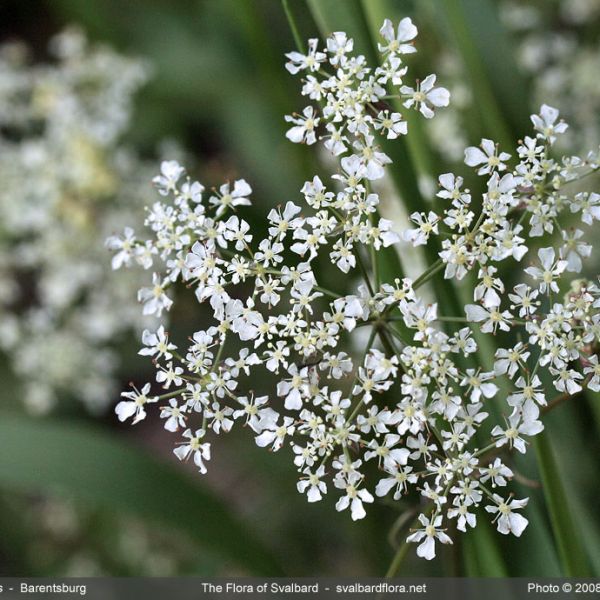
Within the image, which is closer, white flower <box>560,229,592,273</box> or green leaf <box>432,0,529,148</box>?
white flower <box>560,229,592,273</box>

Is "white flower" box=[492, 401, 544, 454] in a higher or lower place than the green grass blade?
lower

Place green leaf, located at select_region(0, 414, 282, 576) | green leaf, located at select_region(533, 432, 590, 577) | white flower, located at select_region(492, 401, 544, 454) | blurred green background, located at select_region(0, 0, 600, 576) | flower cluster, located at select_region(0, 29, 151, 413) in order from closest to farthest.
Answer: white flower, located at select_region(492, 401, 544, 454) < green leaf, located at select_region(533, 432, 590, 577) < blurred green background, located at select_region(0, 0, 600, 576) < green leaf, located at select_region(0, 414, 282, 576) < flower cluster, located at select_region(0, 29, 151, 413)

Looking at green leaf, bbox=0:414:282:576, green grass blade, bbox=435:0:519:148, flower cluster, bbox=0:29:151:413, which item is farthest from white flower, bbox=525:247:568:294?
flower cluster, bbox=0:29:151:413

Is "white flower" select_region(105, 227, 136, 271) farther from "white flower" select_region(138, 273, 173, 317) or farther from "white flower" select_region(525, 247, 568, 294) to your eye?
"white flower" select_region(525, 247, 568, 294)

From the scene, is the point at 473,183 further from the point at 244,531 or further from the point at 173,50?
the point at 173,50

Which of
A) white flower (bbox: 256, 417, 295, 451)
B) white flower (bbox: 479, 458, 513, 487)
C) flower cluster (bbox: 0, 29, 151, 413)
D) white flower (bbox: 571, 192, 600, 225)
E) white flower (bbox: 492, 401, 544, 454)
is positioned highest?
flower cluster (bbox: 0, 29, 151, 413)

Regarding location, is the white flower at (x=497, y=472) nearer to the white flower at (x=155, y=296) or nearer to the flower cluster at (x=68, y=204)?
the white flower at (x=155, y=296)
